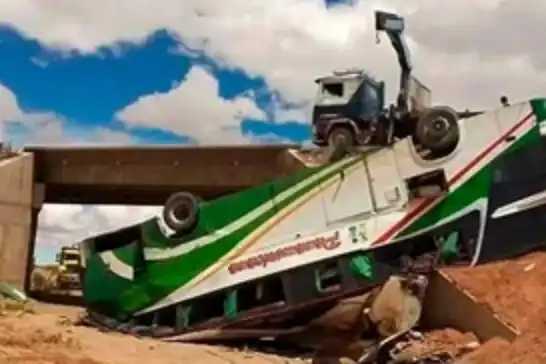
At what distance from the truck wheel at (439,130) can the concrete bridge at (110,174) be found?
7.56 m

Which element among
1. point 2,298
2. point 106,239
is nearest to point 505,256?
point 106,239

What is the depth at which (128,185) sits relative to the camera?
84.9 feet

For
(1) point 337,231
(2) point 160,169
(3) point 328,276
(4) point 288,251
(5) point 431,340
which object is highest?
(2) point 160,169

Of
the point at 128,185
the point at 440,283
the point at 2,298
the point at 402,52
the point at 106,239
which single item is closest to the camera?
the point at 440,283

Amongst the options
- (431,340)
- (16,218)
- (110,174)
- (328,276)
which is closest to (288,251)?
(328,276)

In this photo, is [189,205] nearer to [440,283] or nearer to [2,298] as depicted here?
[440,283]

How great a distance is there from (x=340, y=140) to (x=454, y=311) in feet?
24.5

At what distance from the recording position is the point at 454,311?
13.9 metres

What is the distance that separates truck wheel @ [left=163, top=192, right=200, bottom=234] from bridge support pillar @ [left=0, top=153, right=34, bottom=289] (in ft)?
34.9

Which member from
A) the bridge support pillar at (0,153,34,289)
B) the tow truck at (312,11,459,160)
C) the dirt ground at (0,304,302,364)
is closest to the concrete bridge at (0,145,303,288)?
the bridge support pillar at (0,153,34,289)

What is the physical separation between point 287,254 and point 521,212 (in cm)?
399

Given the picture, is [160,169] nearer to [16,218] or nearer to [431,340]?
[16,218]

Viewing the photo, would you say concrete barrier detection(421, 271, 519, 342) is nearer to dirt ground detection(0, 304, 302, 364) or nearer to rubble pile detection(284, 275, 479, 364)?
rubble pile detection(284, 275, 479, 364)

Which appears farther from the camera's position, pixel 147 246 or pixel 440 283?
pixel 147 246
